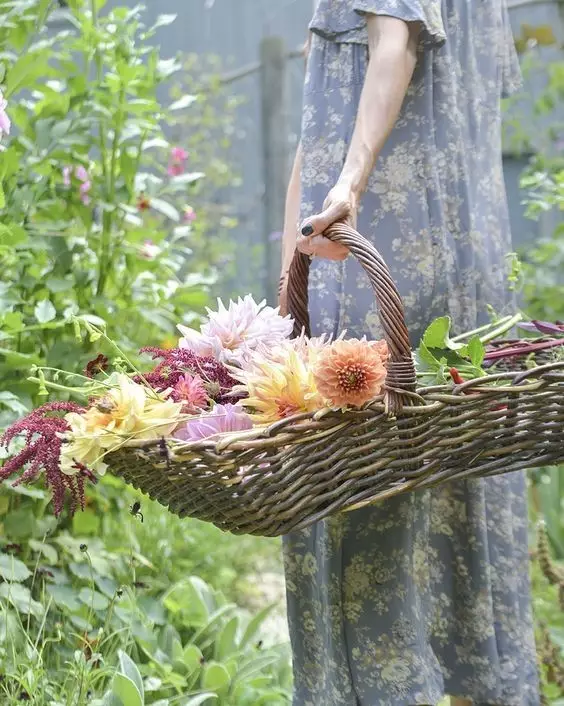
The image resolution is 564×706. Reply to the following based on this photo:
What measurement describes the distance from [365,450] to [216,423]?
0.17 m

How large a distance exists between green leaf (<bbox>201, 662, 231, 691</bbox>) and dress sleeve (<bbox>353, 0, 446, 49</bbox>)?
1.11 metres

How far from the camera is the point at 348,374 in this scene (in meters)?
1.04

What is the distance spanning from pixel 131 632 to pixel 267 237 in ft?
8.61

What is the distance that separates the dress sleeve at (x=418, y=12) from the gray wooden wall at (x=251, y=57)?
255 centimetres

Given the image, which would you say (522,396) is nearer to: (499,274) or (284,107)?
(499,274)

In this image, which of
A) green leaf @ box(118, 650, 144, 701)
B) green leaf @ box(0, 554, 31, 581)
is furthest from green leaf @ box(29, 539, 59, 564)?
green leaf @ box(118, 650, 144, 701)

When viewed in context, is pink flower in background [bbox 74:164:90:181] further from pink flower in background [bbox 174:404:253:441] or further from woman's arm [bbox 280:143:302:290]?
pink flower in background [bbox 174:404:253:441]

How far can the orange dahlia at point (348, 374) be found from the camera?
3.41ft

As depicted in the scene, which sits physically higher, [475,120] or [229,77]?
[229,77]

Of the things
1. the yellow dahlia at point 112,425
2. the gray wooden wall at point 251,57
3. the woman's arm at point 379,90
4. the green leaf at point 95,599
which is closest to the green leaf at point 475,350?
the woman's arm at point 379,90

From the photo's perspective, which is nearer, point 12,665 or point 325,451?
point 325,451

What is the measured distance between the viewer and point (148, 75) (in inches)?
75.5

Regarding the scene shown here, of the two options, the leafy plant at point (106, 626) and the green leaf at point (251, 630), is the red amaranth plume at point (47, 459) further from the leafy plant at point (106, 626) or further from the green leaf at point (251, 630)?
the green leaf at point (251, 630)

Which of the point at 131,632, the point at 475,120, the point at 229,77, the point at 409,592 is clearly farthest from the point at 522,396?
the point at 229,77
